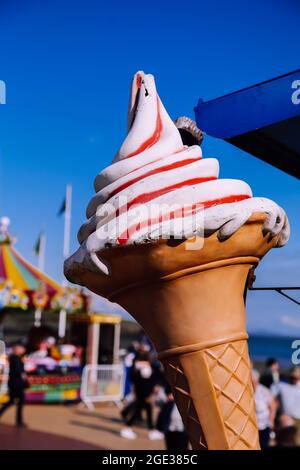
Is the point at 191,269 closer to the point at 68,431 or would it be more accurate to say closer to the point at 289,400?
the point at 289,400

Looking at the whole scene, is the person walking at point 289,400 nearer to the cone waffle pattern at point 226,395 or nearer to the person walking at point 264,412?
the person walking at point 264,412

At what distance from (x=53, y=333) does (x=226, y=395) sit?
51.1 ft

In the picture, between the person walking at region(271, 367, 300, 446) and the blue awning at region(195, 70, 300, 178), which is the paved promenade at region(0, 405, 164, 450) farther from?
the blue awning at region(195, 70, 300, 178)

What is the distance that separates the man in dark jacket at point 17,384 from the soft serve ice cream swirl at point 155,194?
7571 mm

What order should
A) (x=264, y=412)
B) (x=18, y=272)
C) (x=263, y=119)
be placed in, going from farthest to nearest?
(x=18, y=272) < (x=264, y=412) < (x=263, y=119)

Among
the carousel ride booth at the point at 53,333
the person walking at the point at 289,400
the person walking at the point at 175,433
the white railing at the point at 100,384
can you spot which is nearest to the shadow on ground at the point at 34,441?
the person walking at the point at 175,433

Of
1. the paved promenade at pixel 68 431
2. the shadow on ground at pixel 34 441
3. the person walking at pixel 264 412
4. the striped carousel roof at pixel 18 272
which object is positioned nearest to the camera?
the person walking at pixel 264 412

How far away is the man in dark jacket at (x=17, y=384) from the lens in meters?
8.88

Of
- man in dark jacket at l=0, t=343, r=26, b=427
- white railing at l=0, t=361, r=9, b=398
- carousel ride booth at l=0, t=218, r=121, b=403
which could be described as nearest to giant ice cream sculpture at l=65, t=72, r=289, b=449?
man in dark jacket at l=0, t=343, r=26, b=427

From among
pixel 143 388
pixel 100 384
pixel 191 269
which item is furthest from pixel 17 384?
pixel 191 269

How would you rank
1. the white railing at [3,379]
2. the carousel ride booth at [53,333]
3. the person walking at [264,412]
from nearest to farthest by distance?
the person walking at [264,412] → the white railing at [3,379] → the carousel ride booth at [53,333]

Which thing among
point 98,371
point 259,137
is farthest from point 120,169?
point 98,371

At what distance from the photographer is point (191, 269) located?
5.89 feet

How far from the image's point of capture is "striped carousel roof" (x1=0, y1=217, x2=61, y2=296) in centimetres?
1503
